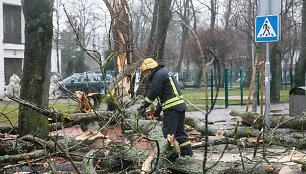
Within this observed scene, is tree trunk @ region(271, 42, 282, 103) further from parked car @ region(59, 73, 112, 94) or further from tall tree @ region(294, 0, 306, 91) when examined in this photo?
parked car @ region(59, 73, 112, 94)

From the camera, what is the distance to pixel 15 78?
59.7 ft

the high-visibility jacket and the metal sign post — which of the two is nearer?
the high-visibility jacket

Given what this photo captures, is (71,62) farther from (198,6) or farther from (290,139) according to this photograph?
(290,139)

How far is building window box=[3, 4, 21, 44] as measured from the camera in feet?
74.9

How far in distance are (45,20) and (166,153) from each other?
2.88 m

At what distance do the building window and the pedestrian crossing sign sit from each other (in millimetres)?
19282

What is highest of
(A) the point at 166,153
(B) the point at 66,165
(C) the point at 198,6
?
(C) the point at 198,6

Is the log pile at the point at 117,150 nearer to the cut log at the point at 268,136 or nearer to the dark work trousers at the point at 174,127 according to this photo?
the cut log at the point at 268,136

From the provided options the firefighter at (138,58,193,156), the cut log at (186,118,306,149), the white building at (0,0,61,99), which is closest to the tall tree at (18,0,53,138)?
the firefighter at (138,58,193,156)

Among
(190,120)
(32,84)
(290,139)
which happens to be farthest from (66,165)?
(290,139)

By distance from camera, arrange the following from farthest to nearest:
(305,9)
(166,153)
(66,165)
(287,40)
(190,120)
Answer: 1. (287,40)
2. (305,9)
3. (190,120)
4. (66,165)
5. (166,153)

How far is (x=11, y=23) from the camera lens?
23000mm

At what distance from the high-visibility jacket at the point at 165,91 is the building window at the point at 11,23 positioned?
1987cm

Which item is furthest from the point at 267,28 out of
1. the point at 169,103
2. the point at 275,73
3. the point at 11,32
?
the point at 11,32
